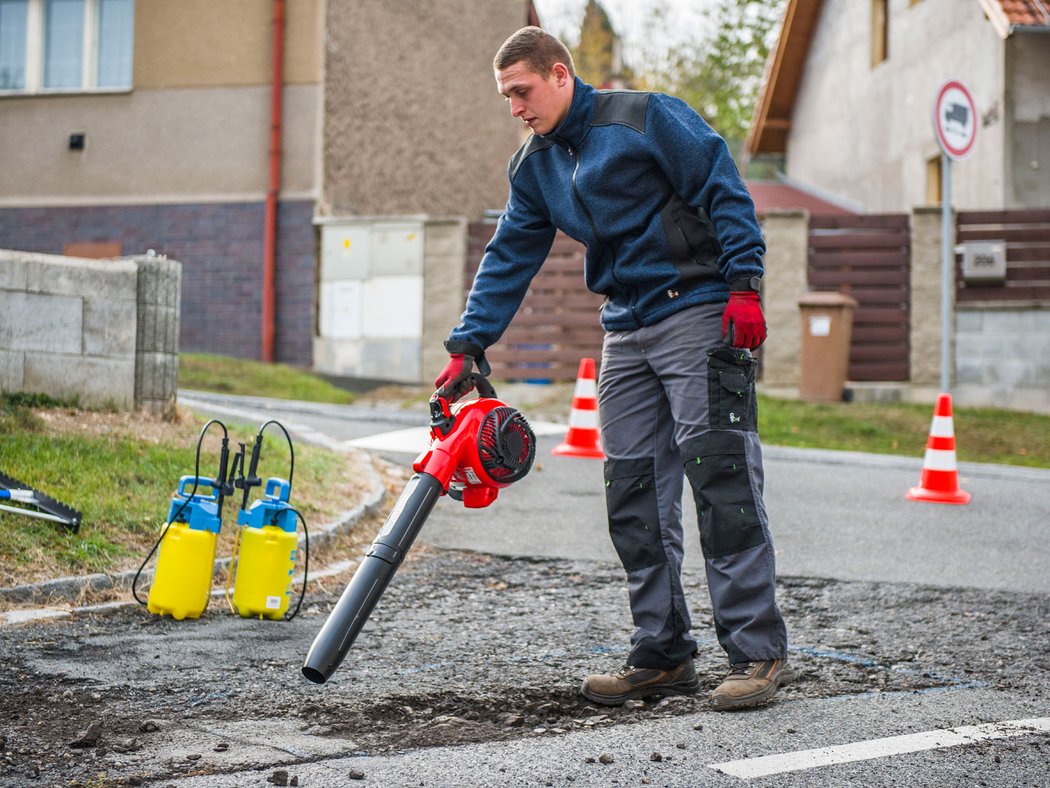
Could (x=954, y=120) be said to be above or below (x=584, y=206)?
above

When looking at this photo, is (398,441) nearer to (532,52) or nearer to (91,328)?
(91,328)

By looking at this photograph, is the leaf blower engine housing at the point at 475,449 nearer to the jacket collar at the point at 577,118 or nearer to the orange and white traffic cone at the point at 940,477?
the jacket collar at the point at 577,118

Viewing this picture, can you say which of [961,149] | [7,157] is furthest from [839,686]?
[7,157]

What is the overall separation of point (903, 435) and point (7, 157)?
534 inches

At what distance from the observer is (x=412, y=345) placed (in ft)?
56.1

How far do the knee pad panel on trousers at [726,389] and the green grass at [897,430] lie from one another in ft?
27.7

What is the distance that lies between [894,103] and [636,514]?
64.0ft

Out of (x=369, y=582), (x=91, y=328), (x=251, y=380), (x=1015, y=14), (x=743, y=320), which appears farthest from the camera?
(x=1015, y=14)

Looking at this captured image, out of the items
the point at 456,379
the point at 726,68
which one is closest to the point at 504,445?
the point at 456,379

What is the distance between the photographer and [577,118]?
13.1 feet

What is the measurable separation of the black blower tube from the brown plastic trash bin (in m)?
12.3

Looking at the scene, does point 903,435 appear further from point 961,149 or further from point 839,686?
point 839,686

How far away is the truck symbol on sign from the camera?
34.3ft

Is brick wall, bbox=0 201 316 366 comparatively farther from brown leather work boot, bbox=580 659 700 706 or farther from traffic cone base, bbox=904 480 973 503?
brown leather work boot, bbox=580 659 700 706
